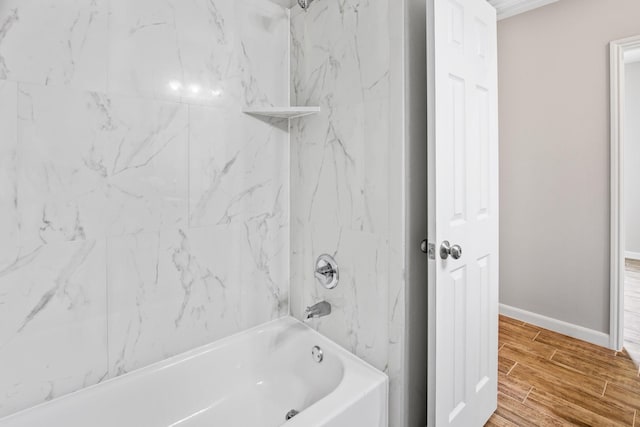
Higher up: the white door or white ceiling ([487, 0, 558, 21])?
white ceiling ([487, 0, 558, 21])

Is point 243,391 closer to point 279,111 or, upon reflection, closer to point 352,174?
point 352,174

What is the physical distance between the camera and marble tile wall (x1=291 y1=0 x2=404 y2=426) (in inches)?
52.1

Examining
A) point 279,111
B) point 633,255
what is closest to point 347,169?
point 279,111

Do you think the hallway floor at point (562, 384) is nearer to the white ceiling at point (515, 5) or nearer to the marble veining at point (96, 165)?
the marble veining at point (96, 165)

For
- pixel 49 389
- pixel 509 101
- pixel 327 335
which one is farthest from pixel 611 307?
pixel 49 389

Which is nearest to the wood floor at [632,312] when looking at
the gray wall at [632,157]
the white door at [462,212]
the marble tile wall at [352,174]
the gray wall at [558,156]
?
the gray wall at [558,156]

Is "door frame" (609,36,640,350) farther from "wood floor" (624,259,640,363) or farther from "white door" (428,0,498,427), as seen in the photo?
"white door" (428,0,498,427)

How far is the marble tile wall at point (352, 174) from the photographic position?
1.32 meters

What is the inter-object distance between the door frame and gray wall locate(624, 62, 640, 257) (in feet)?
9.83

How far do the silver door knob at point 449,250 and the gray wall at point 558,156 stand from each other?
1937 millimetres

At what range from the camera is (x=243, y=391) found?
1.61 metres

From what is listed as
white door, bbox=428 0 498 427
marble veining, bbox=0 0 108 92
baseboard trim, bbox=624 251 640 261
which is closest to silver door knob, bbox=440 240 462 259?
white door, bbox=428 0 498 427

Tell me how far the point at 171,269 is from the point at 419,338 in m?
1.17

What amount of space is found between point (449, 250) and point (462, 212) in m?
0.22
